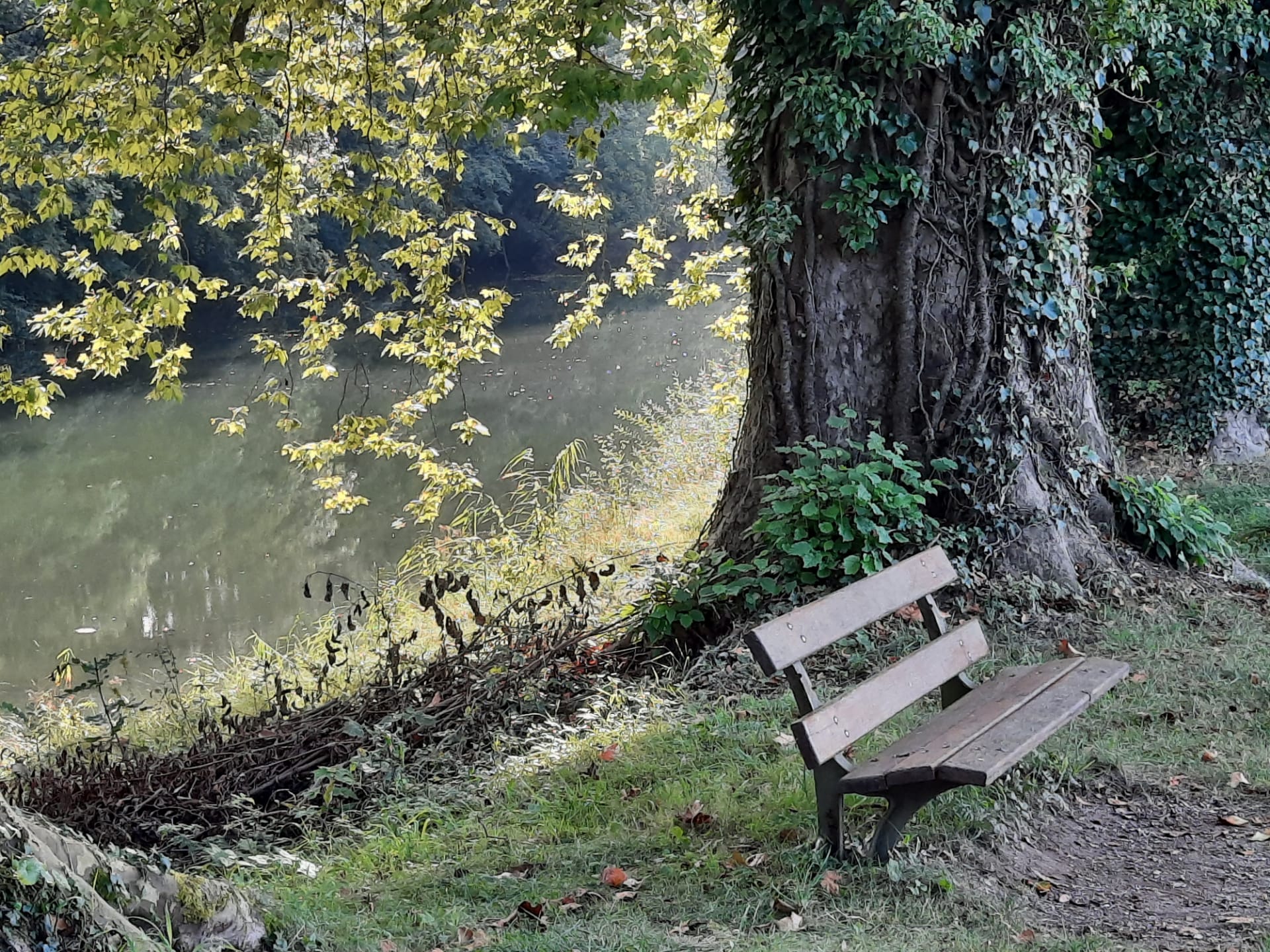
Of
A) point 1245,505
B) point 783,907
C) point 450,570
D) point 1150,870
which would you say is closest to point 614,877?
point 783,907

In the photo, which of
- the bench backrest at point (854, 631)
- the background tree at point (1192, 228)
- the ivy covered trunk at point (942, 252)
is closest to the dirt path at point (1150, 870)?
the bench backrest at point (854, 631)

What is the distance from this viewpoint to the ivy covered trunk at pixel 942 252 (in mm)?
6371

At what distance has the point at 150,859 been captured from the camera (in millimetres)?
3320

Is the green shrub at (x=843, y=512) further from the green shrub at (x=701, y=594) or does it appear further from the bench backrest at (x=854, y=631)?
the bench backrest at (x=854, y=631)

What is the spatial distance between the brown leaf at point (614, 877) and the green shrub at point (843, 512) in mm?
2631

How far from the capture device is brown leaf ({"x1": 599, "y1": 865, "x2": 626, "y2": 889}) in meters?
3.83

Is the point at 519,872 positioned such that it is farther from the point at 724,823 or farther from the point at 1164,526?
the point at 1164,526

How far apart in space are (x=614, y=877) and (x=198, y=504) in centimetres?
1528

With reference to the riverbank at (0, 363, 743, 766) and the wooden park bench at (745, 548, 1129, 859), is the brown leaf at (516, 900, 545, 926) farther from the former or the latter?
the riverbank at (0, 363, 743, 766)

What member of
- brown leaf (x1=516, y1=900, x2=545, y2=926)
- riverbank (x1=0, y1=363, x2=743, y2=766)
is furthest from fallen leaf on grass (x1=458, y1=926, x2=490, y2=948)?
riverbank (x1=0, y1=363, x2=743, y2=766)

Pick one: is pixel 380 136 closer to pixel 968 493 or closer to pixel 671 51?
pixel 671 51

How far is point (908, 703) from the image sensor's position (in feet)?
13.2

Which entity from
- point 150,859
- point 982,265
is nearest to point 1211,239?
point 982,265

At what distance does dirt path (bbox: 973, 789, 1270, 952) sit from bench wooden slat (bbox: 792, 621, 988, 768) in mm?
555
